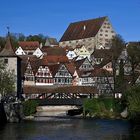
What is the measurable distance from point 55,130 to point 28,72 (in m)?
58.4

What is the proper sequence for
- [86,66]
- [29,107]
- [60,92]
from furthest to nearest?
[86,66]
[60,92]
[29,107]

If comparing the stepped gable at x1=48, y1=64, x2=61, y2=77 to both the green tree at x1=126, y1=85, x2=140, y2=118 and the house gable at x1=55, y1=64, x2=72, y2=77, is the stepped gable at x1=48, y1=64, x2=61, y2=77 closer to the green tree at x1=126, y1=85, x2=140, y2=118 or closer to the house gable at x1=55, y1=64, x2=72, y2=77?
the house gable at x1=55, y1=64, x2=72, y2=77

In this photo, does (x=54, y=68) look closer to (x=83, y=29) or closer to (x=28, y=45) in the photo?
(x=28, y=45)

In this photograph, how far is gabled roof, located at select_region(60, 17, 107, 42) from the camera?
514 feet

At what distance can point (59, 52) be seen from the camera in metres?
145

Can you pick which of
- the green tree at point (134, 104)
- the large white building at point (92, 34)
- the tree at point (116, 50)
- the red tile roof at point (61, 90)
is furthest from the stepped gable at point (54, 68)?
the green tree at point (134, 104)

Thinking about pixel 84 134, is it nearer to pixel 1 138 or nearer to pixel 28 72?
pixel 1 138

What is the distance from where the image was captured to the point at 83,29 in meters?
161

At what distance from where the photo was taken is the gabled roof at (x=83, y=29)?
15664cm

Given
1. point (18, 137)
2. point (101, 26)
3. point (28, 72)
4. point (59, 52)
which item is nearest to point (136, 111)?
point (18, 137)

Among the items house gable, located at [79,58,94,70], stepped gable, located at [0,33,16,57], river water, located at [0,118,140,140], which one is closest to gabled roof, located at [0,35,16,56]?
stepped gable, located at [0,33,16,57]

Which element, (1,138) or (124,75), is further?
(124,75)

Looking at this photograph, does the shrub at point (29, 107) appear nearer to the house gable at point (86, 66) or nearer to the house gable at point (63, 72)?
the house gable at point (63, 72)

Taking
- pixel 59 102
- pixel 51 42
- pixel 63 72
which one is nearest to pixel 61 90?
pixel 59 102
